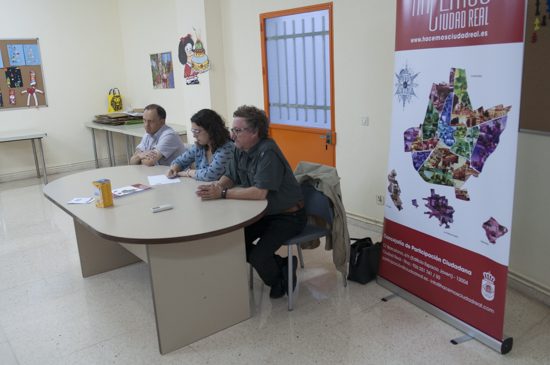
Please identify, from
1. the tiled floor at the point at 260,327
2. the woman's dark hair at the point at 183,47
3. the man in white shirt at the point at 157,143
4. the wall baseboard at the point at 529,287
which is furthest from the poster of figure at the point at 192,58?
the wall baseboard at the point at 529,287

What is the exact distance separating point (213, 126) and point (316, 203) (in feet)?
2.92

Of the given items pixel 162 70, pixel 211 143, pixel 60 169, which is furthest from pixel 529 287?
pixel 60 169

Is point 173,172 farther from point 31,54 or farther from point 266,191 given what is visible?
point 31,54

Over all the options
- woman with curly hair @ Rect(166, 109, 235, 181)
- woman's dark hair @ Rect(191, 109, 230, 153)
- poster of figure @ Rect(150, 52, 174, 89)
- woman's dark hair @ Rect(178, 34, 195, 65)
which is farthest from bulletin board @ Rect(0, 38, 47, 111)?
woman's dark hair @ Rect(191, 109, 230, 153)

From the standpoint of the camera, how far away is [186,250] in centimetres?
249

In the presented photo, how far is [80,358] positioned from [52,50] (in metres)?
5.65

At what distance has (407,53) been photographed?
271cm

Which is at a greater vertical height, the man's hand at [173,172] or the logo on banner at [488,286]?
the man's hand at [173,172]

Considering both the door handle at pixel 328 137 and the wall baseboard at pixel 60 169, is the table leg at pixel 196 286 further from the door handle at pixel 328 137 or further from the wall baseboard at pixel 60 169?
the wall baseboard at pixel 60 169

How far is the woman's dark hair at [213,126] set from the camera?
127 inches

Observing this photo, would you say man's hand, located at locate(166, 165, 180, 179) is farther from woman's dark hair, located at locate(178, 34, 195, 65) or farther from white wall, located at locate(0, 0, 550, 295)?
woman's dark hair, located at locate(178, 34, 195, 65)

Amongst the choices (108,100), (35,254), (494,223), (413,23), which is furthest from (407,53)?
(108,100)

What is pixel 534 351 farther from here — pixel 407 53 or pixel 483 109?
pixel 407 53

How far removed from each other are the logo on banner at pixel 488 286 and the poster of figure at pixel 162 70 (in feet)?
17.3
